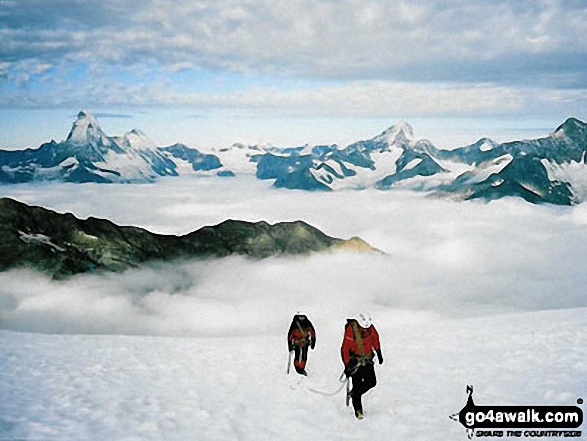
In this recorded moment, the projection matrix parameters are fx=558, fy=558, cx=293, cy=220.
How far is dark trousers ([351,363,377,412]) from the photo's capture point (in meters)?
15.4

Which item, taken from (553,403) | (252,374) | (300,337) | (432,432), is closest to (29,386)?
(252,374)

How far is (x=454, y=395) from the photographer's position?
55.8 feet

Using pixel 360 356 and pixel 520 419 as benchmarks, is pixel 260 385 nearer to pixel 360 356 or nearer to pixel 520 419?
pixel 360 356

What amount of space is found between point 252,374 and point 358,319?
655 centimetres

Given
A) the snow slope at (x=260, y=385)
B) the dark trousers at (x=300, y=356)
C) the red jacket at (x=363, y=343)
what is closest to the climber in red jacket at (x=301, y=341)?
the dark trousers at (x=300, y=356)

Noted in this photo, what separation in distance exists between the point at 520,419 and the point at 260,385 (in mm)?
8310

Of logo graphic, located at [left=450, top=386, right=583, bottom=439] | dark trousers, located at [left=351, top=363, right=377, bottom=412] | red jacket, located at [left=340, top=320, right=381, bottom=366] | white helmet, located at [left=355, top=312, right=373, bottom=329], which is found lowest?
logo graphic, located at [left=450, top=386, right=583, bottom=439]

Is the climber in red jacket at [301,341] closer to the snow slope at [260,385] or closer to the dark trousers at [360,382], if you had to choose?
the snow slope at [260,385]

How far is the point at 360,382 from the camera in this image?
15.4m

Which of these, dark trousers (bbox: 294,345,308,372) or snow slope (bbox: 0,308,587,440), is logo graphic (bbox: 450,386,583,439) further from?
dark trousers (bbox: 294,345,308,372)

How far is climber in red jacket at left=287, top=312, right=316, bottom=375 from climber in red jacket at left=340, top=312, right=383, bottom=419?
16.0ft

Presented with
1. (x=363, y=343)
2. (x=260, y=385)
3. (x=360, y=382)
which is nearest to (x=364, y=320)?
(x=363, y=343)

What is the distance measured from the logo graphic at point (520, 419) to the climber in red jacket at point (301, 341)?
651 cm

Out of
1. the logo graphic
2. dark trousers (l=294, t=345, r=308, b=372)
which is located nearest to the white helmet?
the logo graphic
